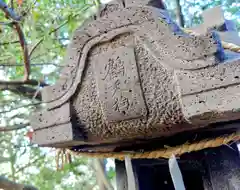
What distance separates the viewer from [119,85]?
608 mm

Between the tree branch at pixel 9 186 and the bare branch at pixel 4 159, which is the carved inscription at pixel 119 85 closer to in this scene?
the tree branch at pixel 9 186

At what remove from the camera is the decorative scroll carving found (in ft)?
1.71

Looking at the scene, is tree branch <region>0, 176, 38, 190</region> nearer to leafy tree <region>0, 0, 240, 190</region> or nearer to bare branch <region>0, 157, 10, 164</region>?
leafy tree <region>0, 0, 240, 190</region>

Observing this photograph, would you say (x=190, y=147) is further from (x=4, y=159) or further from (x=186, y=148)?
(x=4, y=159)

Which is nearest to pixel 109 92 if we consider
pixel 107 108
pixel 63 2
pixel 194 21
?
pixel 107 108

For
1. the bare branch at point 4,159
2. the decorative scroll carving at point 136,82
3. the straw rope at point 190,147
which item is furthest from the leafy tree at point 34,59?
the straw rope at point 190,147

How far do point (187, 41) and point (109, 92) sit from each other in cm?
18

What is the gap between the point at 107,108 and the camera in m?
0.61

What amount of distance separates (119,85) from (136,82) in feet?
0.12

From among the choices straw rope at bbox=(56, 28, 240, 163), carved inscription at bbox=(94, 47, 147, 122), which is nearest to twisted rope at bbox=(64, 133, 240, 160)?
straw rope at bbox=(56, 28, 240, 163)

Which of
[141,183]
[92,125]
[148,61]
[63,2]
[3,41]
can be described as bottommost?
[141,183]

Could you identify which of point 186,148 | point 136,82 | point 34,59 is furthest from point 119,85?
point 34,59

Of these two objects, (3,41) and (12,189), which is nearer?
(12,189)

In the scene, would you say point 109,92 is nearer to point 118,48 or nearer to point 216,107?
point 118,48
